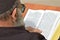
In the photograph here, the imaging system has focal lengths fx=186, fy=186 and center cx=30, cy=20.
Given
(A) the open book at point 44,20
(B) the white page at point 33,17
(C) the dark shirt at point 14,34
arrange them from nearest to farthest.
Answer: (C) the dark shirt at point 14,34 < (A) the open book at point 44,20 < (B) the white page at point 33,17

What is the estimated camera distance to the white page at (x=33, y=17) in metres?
1.30

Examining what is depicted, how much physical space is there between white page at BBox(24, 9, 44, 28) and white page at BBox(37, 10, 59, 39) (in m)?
0.04

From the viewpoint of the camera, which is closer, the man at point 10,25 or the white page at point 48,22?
the man at point 10,25

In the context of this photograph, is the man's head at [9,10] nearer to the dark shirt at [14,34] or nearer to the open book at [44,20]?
the dark shirt at [14,34]

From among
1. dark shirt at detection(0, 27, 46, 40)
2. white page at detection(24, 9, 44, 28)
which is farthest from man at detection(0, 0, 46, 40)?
white page at detection(24, 9, 44, 28)

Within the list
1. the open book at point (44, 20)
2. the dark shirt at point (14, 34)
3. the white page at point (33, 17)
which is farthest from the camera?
the white page at point (33, 17)

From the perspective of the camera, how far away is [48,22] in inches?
48.6

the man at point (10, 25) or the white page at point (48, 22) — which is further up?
the man at point (10, 25)

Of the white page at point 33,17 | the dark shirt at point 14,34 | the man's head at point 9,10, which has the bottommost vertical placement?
the white page at point 33,17

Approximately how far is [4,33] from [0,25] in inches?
2.0

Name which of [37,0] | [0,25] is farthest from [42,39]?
[37,0]

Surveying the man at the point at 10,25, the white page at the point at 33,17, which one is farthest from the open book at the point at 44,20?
the man at the point at 10,25

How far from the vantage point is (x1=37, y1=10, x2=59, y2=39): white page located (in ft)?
3.89

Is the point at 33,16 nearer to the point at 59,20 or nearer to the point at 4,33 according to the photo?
the point at 59,20
